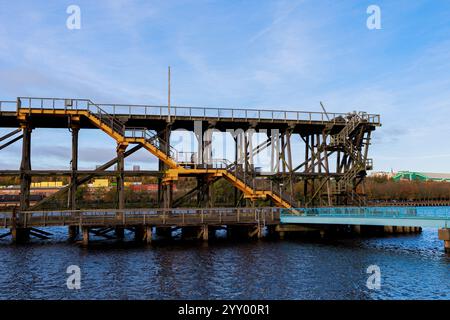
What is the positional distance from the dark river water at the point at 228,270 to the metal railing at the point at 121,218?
7.14 ft

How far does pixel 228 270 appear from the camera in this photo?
27.1 meters

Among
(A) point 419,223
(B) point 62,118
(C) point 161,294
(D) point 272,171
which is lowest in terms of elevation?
(C) point 161,294

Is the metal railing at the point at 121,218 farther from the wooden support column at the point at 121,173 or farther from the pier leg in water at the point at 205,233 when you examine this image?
the wooden support column at the point at 121,173

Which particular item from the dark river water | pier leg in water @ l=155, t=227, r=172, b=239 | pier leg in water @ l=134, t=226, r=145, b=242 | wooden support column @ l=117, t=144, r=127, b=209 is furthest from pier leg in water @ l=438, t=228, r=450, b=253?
wooden support column @ l=117, t=144, r=127, b=209

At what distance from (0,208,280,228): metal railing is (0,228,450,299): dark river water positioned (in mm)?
2176

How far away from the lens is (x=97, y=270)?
Answer: 27.3 meters

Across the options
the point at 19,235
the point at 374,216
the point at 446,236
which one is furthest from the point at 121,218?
the point at 446,236

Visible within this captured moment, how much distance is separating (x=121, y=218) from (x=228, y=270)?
1602cm

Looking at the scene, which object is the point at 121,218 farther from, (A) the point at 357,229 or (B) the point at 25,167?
(A) the point at 357,229

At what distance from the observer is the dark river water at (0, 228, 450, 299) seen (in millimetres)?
21719
